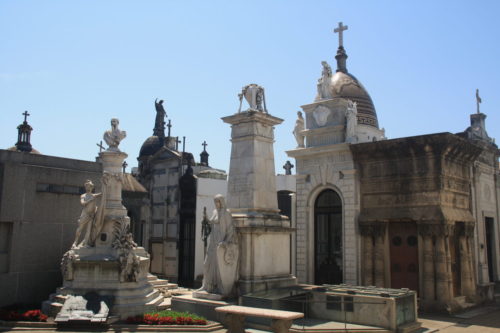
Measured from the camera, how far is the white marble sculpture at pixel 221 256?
11.2 meters

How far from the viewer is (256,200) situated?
1184 centimetres

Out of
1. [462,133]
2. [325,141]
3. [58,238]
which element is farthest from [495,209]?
[58,238]

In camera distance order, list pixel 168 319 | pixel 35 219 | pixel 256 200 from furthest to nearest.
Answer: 1. pixel 35 219
2. pixel 256 200
3. pixel 168 319

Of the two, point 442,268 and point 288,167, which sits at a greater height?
point 288,167

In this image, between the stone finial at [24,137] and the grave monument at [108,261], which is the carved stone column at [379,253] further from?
the stone finial at [24,137]

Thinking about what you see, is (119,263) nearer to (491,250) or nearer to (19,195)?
(19,195)

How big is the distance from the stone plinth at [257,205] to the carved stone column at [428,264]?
184 inches

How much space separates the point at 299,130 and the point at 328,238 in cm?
425

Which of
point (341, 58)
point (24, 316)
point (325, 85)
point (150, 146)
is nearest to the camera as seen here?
point (24, 316)

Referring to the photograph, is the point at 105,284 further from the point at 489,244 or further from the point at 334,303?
the point at 489,244

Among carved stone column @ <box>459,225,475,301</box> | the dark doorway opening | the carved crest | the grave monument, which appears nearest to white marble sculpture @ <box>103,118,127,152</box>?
the grave monument

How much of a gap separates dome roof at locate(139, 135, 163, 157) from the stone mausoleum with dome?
484 inches

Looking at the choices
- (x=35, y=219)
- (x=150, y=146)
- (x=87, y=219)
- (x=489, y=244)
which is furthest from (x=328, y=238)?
(x=150, y=146)

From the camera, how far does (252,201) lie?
11789 millimetres
